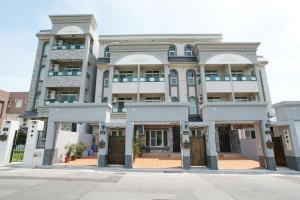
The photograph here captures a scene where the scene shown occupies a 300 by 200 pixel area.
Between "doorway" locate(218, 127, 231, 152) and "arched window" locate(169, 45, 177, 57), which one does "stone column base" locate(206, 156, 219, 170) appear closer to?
"doorway" locate(218, 127, 231, 152)

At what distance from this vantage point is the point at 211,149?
12547 millimetres

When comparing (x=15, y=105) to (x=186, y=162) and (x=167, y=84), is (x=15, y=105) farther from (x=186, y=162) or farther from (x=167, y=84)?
(x=186, y=162)

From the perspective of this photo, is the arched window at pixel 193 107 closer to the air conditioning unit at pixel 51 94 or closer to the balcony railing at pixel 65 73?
the balcony railing at pixel 65 73

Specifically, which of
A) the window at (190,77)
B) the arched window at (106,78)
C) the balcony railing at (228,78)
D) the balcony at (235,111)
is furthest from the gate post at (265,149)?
the arched window at (106,78)

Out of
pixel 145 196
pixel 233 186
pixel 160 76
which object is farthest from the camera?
pixel 160 76

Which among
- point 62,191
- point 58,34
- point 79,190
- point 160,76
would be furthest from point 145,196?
point 58,34

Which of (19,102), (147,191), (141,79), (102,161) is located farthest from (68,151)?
(19,102)

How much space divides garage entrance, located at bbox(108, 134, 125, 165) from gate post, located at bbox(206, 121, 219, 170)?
21.5ft

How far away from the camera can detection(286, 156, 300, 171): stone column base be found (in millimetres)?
11977

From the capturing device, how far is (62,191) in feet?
22.7

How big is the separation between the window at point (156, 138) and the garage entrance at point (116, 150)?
8.58 m

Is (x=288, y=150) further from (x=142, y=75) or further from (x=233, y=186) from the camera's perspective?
(x=142, y=75)

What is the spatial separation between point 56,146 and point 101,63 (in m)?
13.3

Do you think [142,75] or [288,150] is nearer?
[288,150]
